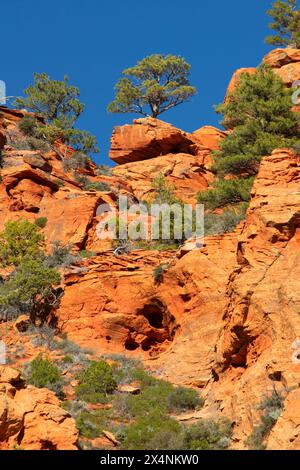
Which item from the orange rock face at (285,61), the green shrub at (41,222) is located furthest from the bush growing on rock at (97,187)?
the orange rock face at (285,61)

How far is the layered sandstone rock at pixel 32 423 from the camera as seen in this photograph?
13.3m

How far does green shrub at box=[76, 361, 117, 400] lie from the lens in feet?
63.2

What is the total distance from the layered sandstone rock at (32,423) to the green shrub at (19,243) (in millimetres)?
14650

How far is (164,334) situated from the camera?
79.7 ft

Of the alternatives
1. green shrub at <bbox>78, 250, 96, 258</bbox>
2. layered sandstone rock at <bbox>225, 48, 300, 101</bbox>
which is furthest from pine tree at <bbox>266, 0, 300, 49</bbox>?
green shrub at <bbox>78, 250, 96, 258</bbox>

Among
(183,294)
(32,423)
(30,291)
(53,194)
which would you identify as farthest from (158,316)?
(53,194)

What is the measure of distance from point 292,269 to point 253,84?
14.9 metres

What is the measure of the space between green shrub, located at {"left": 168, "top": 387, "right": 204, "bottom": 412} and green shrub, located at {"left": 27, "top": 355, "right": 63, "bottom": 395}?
2.70 meters

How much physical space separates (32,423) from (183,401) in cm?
560

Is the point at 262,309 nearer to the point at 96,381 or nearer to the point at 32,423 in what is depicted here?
the point at 32,423

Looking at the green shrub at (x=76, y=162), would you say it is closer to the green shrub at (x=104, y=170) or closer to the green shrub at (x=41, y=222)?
the green shrub at (x=104, y=170)

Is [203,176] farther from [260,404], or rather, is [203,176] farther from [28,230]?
[260,404]

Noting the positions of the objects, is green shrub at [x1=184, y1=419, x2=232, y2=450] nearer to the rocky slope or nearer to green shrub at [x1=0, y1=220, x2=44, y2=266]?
the rocky slope

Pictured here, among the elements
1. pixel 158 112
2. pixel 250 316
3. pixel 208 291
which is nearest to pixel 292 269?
pixel 250 316
